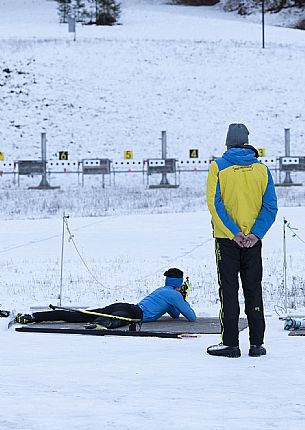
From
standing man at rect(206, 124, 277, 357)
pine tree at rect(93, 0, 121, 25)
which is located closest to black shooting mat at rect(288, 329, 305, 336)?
standing man at rect(206, 124, 277, 357)

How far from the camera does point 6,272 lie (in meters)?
13.1

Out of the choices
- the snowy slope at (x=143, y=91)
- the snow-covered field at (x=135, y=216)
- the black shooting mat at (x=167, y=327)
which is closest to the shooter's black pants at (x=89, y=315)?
the black shooting mat at (x=167, y=327)

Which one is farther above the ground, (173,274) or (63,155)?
(63,155)

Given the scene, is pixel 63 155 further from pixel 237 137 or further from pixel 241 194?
pixel 241 194

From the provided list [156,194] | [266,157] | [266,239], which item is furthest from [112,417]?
[266,157]

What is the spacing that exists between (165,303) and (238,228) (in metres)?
1.92

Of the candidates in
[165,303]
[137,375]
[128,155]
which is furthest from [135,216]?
[128,155]

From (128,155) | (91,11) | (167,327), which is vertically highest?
(91,11)

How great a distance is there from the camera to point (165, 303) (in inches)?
338

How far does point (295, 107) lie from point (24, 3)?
40273mm

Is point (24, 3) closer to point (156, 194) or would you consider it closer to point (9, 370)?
point (156, 194)

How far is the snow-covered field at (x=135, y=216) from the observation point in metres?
5.28

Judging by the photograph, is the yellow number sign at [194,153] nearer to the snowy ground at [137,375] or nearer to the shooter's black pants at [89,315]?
the snowy ground at [137,375]

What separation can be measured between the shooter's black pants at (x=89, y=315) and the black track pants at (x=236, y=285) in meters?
1.50
